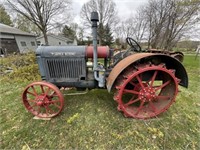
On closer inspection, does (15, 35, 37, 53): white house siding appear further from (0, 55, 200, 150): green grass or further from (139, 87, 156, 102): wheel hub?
(139, 87, 156, 102): wheel hub

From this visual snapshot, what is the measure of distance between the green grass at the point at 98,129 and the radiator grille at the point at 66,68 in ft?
2.57

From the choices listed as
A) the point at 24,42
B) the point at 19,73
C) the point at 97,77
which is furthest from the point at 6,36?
the point at 97,77

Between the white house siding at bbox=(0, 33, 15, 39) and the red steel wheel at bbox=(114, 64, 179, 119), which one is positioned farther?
the white house siding at bbox=(0, 33, 15, 39)

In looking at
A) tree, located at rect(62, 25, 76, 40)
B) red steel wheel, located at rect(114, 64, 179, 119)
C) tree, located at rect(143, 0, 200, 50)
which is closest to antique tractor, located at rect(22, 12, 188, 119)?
red steel wheel, located at rect(114, 64, 179, 119)

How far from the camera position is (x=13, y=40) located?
14.8 m

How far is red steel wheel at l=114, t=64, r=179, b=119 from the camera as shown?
6.52 ft

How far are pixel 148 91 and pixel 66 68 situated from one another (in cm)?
158

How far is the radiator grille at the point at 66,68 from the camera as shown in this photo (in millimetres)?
2273

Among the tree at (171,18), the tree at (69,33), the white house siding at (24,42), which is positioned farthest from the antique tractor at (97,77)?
the tree at (69,33)

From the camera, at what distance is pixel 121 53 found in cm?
251

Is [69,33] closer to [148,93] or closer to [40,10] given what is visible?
[40,10]

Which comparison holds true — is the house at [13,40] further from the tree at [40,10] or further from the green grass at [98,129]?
the green grass at [98,129]

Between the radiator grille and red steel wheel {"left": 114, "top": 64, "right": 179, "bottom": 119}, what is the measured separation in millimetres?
→ 806

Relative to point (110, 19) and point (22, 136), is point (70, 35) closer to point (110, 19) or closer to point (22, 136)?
point (110, 19)
